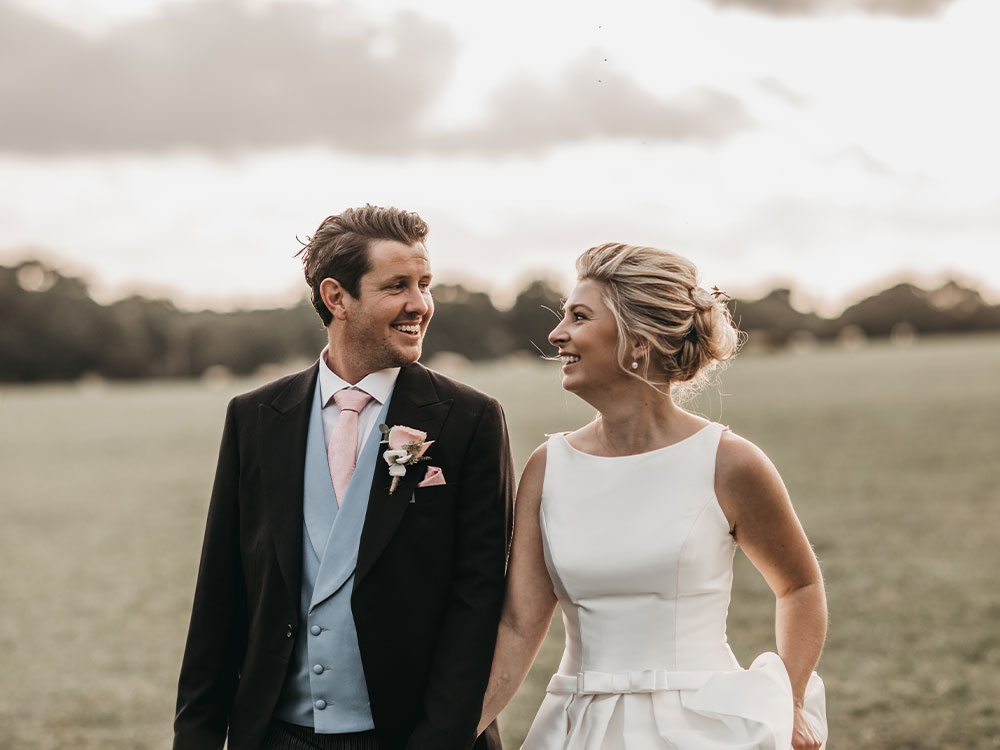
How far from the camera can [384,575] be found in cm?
349

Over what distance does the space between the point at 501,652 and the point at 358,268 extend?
1.38m

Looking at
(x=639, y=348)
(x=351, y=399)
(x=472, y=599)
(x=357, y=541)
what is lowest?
(x=472, y=599)

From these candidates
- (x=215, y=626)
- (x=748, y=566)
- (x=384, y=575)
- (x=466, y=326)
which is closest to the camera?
(x=384, y=575)

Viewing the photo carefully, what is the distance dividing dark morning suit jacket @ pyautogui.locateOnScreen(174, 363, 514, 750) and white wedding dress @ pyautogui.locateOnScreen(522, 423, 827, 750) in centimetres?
28

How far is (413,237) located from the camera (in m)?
3.71

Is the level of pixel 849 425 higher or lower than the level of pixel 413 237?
lower

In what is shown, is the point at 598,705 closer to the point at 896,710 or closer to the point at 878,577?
the point at 896,710

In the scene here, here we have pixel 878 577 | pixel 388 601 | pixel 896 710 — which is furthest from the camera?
pixel 878 577

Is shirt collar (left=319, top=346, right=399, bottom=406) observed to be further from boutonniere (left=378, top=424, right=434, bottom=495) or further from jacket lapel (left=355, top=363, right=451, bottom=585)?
boutonniere (left=378, top=424, right=434, bottom=495)

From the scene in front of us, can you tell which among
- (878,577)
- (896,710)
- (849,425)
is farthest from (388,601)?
(849,425)

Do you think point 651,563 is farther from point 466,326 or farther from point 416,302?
point 466,326

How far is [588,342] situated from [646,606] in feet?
3.00

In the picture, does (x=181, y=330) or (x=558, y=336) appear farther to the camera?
(x=181, y=330)

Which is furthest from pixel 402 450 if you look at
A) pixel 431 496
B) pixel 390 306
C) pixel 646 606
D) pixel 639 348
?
pixel 646 606
